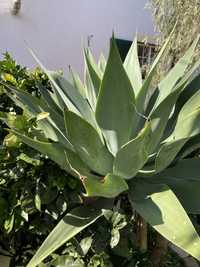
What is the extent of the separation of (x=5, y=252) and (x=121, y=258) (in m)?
0.67

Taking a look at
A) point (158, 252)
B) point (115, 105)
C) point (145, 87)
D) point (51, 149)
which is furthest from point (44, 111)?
point (158, 252)

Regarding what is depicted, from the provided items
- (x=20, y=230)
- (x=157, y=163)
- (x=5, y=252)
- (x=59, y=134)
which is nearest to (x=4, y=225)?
(x=20, y=230)

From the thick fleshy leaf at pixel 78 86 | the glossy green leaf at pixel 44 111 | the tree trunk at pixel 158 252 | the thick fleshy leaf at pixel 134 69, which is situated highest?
the thick fleshy leaf at pixel 134 69

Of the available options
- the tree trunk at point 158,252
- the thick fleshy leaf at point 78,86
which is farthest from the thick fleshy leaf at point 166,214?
the thick fleshy leaf at point 78,86

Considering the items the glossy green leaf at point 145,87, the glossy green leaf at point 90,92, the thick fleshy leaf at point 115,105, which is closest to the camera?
the thick fleshy leaf at point 115,105

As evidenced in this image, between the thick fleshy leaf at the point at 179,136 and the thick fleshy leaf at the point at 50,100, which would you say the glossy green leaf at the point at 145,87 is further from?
the thick fleshy leaf at the point at 50,100

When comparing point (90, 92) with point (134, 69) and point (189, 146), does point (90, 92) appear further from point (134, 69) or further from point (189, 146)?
point (189, 146)

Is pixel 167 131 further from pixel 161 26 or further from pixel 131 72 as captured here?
pixel 161 26

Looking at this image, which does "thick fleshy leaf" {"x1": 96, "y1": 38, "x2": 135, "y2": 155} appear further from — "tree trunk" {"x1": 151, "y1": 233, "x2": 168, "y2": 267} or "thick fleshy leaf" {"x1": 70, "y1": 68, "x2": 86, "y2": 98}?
"tree trunk" {"x1": 151, "y1": 233, "x2": 168, "y2": 267}

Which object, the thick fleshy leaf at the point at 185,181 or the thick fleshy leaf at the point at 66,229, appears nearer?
the thick fleshy leaf at the point at 66,229

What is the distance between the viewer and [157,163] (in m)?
1.66

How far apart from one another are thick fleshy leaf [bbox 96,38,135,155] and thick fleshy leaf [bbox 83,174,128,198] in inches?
8.5

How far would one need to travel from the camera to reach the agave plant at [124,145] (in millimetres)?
1541

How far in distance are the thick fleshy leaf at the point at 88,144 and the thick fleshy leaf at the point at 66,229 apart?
188 millimetres
